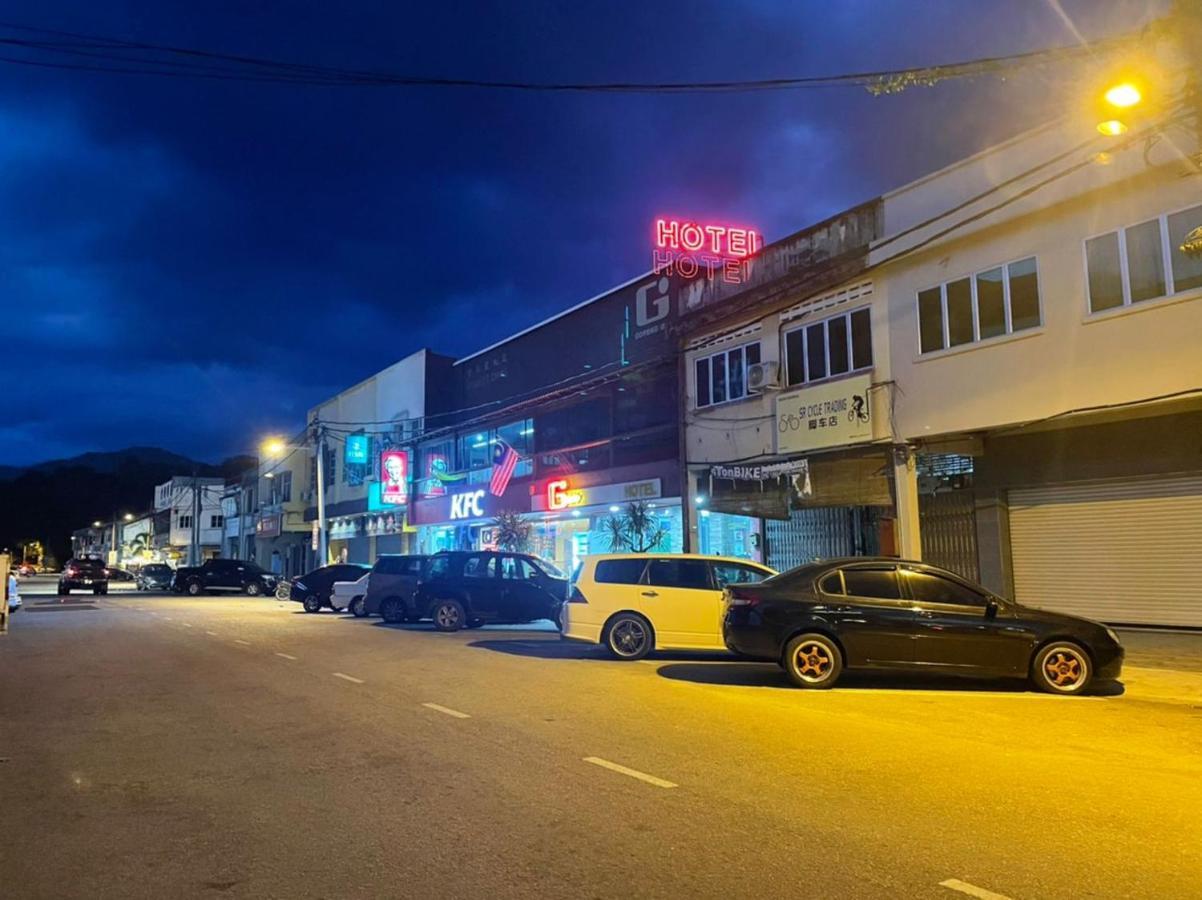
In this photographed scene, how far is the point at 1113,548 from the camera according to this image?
51.3 feet

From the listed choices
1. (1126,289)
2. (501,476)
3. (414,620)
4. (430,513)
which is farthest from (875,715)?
(430,513)

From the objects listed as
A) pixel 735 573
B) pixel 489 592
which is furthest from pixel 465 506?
pixel 735 573

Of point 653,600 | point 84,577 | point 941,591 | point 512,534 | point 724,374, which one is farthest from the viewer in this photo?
point 84,577

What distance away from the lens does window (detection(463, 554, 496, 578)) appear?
63.5 feet

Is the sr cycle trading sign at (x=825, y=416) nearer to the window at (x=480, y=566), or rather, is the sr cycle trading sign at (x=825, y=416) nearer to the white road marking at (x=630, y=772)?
the window at (x=480, y=566)

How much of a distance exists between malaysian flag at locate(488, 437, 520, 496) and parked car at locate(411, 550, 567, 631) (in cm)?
1068

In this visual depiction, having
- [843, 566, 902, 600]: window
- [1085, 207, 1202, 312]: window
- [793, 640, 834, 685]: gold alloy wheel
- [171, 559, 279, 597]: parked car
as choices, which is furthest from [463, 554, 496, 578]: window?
[171, 559, 279, 597]: parked car

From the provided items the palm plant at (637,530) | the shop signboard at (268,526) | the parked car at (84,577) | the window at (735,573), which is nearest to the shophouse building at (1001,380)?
the palm plant at (637,530)

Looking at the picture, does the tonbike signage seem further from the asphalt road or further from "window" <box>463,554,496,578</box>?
the asphalt road

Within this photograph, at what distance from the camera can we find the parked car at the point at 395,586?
69.9 ft

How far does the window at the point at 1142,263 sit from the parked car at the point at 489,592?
38.2 ft

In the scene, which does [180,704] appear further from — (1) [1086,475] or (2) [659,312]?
(2) [659,312]

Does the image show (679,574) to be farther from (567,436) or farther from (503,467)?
(503,467)

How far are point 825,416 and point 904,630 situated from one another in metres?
8.65
